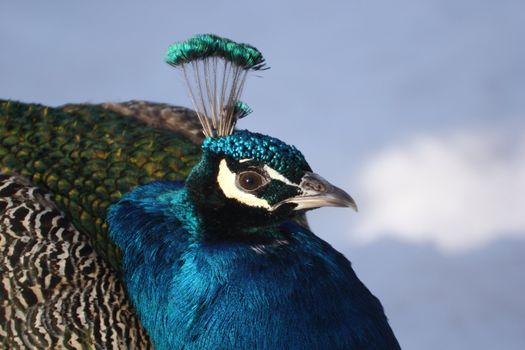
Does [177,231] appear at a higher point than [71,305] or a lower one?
higher

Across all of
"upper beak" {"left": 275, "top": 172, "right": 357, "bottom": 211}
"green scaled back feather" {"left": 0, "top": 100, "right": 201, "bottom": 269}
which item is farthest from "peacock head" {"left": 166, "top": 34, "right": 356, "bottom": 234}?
"green scaled back feather" {"left": 0, "top": 100, "right": 201, "bottom": 269}

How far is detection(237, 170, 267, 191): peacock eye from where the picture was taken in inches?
94.4

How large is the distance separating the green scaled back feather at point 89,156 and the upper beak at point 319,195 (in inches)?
33.1

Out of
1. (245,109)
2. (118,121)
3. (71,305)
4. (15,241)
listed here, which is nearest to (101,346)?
(71,305)

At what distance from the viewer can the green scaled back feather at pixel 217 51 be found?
2.66 meters

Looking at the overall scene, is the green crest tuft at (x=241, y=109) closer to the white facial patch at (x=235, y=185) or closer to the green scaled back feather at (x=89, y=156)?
the white facial patch at (x=235, y=185)

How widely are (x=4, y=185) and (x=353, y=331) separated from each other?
1.39 meters

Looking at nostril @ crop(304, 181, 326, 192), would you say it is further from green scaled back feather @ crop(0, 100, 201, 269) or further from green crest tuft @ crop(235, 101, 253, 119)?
green scaled back feather @ crop(0, 100, 201, 269)

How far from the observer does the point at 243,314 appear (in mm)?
2400

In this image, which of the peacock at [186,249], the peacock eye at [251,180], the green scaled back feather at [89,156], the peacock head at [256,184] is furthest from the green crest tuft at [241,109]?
the green scaled back feather at [89,156]

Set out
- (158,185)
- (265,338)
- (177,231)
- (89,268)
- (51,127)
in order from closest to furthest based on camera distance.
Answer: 1. (265,338)
2. (177,231)
3. (158,185)
4. (89,268)
5. (51,127)

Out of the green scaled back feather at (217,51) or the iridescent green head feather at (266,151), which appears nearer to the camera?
the iridescent green head feather at (266,151)

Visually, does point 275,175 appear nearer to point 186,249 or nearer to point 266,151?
point 266,151

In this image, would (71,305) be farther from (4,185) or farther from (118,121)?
(118,121)
